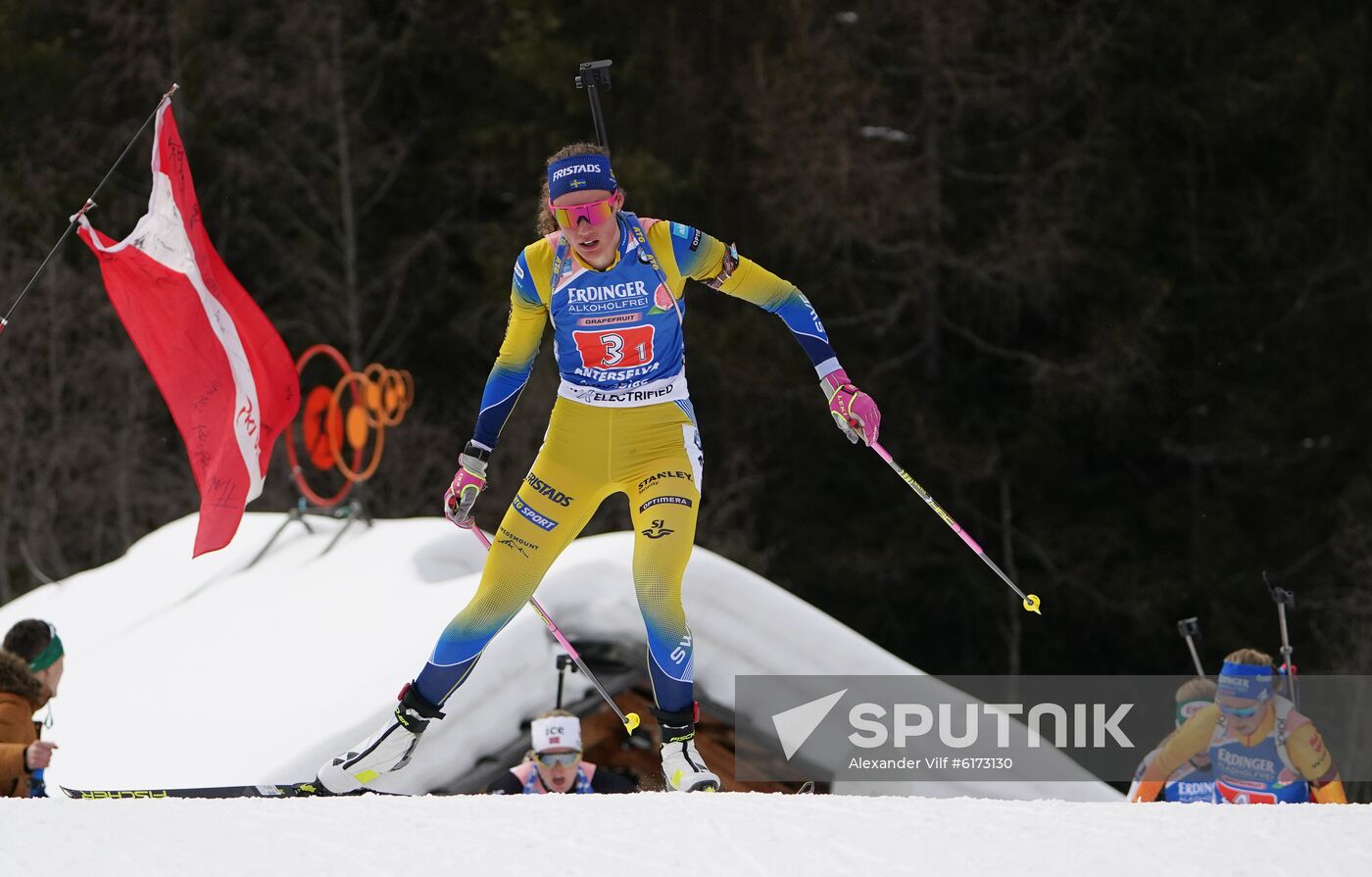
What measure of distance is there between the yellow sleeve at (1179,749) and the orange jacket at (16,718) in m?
4.35

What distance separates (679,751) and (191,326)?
3038 millimetres

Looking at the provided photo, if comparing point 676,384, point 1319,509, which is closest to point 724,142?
point 1319,509

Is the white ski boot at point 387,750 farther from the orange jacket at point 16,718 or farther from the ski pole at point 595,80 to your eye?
the ski pole at point 595,80

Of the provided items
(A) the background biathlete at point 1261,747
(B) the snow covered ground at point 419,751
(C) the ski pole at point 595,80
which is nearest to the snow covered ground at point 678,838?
(B) the snow covered ground at point 419,751

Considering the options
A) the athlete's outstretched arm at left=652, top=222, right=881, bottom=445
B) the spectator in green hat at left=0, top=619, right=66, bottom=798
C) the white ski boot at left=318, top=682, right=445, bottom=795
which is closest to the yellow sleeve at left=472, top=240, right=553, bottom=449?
the athlete's outstretched arm at left=652, top=222, right=881, bottom=445

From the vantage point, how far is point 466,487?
482cm

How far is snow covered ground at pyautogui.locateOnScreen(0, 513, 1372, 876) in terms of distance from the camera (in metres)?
3.48

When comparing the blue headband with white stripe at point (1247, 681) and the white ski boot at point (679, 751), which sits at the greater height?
the blue headband with white stripe at point (1247, 681)

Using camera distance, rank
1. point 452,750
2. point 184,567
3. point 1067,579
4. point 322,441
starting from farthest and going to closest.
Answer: point 1067,579
point 322,441
point 184,567
point 452,750

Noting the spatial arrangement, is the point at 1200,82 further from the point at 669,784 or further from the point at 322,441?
the point at 669,784

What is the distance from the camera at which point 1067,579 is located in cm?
1920

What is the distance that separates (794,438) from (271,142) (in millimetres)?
7316

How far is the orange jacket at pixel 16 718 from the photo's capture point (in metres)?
4.95

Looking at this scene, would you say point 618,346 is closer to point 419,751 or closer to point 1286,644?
point 419,751
